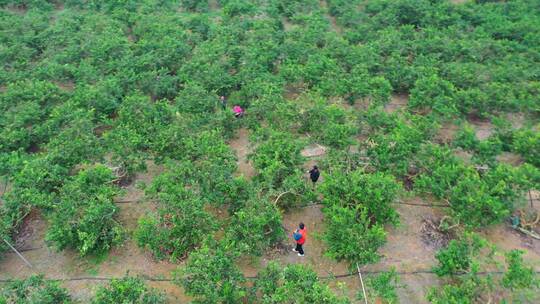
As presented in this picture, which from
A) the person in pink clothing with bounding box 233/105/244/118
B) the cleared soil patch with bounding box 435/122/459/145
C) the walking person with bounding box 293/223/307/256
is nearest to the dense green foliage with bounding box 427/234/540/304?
the walking person with bounding box 293/223/307/256

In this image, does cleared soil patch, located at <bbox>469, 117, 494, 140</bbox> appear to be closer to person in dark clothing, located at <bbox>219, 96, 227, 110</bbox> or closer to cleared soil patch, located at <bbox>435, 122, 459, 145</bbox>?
cleared soil patch, located at <bbox>435, 122, 459, 145</bbox>

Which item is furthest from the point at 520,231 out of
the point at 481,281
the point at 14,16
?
the point at 14,16

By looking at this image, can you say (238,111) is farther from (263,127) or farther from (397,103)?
(397,103)

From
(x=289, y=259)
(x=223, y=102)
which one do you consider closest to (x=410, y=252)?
(x=289, y=259)

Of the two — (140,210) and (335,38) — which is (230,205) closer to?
(140,210)

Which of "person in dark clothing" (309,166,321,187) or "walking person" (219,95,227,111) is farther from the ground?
"person in dark clothing" (309,166,321,187)

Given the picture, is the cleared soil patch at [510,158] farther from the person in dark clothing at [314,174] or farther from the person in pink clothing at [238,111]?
the person in pink clothing at [238,111]
